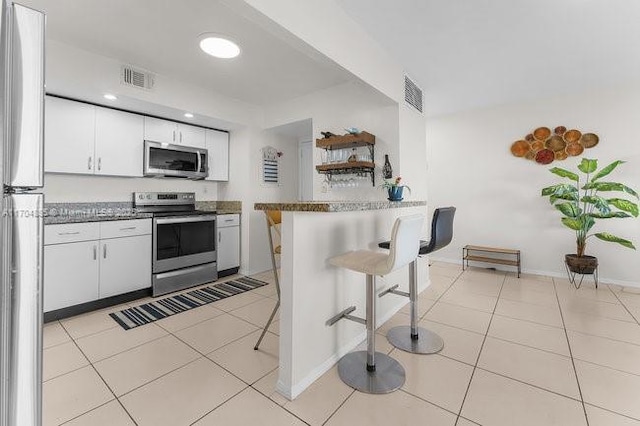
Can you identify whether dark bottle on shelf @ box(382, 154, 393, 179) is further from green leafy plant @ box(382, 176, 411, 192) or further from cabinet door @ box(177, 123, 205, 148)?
cabinet door @ box(177, 123, 205, 148)

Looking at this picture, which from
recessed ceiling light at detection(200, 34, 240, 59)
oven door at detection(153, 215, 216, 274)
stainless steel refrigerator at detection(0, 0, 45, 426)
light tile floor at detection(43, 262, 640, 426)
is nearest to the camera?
stainless steel refrigerator at detection(0, 0, 45, 426)

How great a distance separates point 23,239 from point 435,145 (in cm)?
518

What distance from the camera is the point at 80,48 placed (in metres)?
2.51

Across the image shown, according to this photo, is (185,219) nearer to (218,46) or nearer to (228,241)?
(228,241)

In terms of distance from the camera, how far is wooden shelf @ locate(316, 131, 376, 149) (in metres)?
2.87

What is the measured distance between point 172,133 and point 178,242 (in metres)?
1.43

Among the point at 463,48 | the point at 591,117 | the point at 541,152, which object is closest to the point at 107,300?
the point at 463,48

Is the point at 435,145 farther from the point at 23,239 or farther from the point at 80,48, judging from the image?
the point at 23,239

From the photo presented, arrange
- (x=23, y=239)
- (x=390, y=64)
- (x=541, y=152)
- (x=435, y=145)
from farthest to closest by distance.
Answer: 1. (x=435, y=145)
2. (x=541, y=152)
3. (x=390, y=64)
4. (x=23, y=239)

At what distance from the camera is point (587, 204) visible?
141 inches

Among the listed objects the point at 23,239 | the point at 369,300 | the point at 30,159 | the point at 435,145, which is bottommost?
the point at 369,300

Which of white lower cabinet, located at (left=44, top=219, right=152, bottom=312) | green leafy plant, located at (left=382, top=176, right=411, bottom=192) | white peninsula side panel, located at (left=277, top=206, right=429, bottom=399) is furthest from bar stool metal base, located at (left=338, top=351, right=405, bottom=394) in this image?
white lower cabinet, located at (left=44, top=219, right=152, bottom=312)

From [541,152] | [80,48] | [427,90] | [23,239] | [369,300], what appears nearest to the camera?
[23,239]

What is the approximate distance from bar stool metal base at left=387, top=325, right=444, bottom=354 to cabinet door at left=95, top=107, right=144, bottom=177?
331 centimetres
